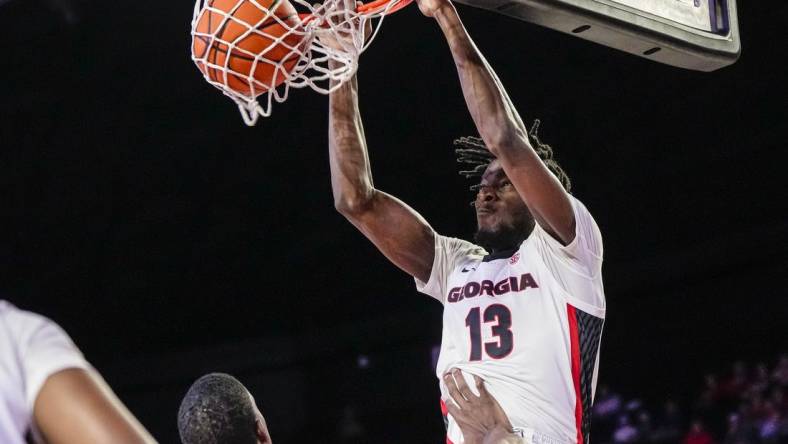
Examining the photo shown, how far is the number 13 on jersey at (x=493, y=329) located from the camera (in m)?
2.71

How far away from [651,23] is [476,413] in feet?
4.05

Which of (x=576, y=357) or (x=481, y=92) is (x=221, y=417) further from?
(x=481, y=92)

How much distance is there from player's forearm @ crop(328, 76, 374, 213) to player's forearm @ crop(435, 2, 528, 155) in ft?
1.65

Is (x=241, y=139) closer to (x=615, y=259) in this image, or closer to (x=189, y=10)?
(x=189, y=10)

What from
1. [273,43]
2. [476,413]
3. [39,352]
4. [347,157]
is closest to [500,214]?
[347,157]

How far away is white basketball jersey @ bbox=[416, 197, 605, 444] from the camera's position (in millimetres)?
2639

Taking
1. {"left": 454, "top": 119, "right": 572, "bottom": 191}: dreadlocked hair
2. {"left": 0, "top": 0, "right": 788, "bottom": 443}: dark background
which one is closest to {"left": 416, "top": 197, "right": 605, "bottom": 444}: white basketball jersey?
{"left": 454, "top": 119, "right": 572, "bottom": 191}: dreadlocked hair

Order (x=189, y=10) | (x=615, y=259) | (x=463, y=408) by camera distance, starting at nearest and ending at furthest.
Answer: (x=463, y=408) → (x=189, y=10) → (x=615, y=259)

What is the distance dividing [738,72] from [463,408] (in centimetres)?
543

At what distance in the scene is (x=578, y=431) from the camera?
8.78 ft

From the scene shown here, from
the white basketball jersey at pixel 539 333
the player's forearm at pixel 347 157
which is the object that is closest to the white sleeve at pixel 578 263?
the white basketball jersey at pixel 539 333

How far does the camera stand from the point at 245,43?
2.40m

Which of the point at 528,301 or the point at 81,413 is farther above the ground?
the point at 81,413

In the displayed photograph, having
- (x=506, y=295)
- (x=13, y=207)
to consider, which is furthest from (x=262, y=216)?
(x=506, y=295)
